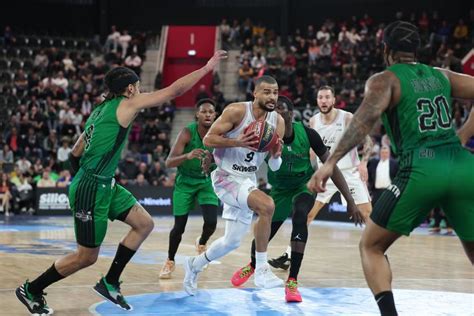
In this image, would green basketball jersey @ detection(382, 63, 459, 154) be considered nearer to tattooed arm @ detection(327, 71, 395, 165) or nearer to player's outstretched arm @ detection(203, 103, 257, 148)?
tattooed arm @ detection(327, 71, 395, 165)

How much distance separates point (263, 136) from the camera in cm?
710

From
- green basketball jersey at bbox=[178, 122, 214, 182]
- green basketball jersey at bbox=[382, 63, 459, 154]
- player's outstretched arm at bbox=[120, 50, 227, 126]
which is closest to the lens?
green basketball jersey at bbox=[382, 63, 459, 154]

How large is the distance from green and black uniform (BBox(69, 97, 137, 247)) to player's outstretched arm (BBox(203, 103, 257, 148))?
88cm

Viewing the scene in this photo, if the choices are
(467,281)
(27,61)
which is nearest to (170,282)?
(467,281)

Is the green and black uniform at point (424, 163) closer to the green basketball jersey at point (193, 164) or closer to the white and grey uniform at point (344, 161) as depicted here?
the green basketball jersey at point (193, 164)

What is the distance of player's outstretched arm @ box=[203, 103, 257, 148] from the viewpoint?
6949mm

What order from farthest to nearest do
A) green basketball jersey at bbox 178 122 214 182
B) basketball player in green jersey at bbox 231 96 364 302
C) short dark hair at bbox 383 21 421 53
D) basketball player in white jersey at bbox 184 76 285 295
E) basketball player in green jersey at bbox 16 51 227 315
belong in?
green basketball jersey at bbox 178 122 214 182 < basketball player in green jersey at bbox 231 96 364 302 < basketball player in white jersey at bbox 184 76 285 295 < basketball player in green jersey at bbox 16 51 227 315 < short dark hair at bbox 383 21 421 53

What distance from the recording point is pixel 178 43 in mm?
32406

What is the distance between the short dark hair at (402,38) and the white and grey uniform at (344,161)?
207 inches

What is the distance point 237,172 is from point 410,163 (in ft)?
9.30

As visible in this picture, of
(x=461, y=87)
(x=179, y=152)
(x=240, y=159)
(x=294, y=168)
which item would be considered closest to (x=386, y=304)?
(x=461, y=87)

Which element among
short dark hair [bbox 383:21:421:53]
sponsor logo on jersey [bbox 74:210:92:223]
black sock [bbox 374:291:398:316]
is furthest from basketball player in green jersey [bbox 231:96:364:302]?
short dark hair [bbox 383:21:421:53]

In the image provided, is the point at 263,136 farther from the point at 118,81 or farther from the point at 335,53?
the point at 335,53

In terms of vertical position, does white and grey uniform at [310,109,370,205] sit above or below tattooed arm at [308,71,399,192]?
below
